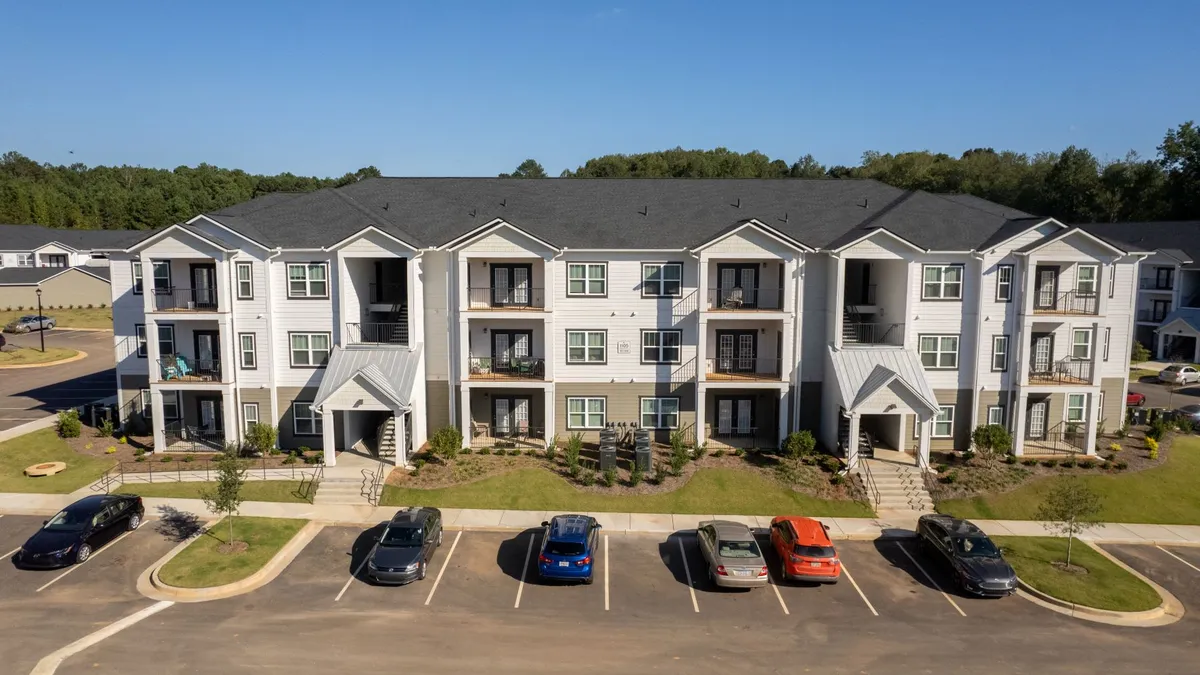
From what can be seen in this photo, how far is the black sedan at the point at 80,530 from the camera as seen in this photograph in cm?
→ 2197

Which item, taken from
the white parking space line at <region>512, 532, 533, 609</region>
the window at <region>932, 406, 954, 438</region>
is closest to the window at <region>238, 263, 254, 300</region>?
the white parking space line at <region>512, 532, 533, 609</region>

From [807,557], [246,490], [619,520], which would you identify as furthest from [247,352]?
[807,557]

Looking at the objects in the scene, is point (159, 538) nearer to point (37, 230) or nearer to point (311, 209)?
point (311, 209)

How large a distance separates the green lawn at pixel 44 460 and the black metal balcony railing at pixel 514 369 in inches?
645

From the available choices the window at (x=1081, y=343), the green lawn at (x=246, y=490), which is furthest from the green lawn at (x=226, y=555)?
the window at (x=1081, y=343)

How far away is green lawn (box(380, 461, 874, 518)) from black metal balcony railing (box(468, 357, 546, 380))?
17.8 feet

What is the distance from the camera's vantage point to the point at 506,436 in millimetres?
35125

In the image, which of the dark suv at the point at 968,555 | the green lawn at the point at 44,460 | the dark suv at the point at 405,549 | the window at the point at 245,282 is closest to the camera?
the dark suv at the point at 968,555

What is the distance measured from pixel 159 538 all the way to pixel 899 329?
31.6m

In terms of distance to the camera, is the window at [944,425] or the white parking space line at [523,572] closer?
the white parking space line at [523,572]

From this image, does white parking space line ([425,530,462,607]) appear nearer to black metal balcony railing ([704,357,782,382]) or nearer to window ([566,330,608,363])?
window ([566,330,608,363])

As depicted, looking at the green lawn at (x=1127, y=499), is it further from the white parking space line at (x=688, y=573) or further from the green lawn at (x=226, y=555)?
the green lawn at (x=226, y=555)

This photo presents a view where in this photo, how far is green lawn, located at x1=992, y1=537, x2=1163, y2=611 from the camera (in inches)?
829

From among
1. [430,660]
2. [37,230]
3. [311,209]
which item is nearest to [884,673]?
[430,660]
